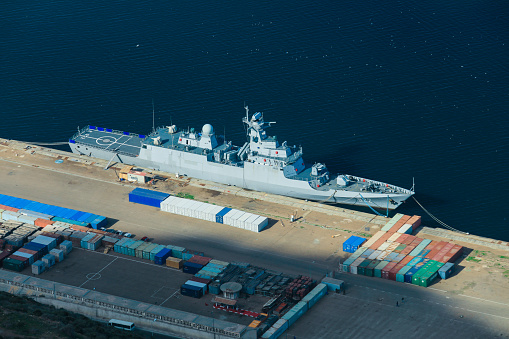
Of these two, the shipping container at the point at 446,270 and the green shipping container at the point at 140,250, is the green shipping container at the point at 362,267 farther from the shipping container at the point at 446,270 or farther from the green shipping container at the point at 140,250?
the green shipping container at the point at 140,250

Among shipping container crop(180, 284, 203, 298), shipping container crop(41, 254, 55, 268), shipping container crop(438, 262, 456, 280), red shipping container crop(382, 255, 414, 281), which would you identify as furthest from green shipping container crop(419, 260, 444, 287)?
shipping container crop(41, 254, 55, 268)

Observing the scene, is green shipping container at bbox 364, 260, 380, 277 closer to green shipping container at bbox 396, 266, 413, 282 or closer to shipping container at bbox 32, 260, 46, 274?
green shipping container at bbox 396, 266, 413, 282

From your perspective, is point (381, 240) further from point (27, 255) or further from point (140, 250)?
point (27, 255)

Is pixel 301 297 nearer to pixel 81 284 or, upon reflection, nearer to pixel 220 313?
pixel 220 313

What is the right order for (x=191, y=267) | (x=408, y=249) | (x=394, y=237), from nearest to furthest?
(x=191, y=267), (x=408, y=249), (x=394, y=237)

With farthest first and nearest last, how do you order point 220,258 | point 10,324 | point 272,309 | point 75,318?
point 220,258 → point 272,309 → point 75,318 → point 10,324

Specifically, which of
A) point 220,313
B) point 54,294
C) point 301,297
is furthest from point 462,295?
point 54,294

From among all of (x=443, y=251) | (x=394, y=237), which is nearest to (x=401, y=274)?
(x=443, y=251)

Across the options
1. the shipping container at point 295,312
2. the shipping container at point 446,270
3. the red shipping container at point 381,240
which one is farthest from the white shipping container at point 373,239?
the shipping container at point 295,312
